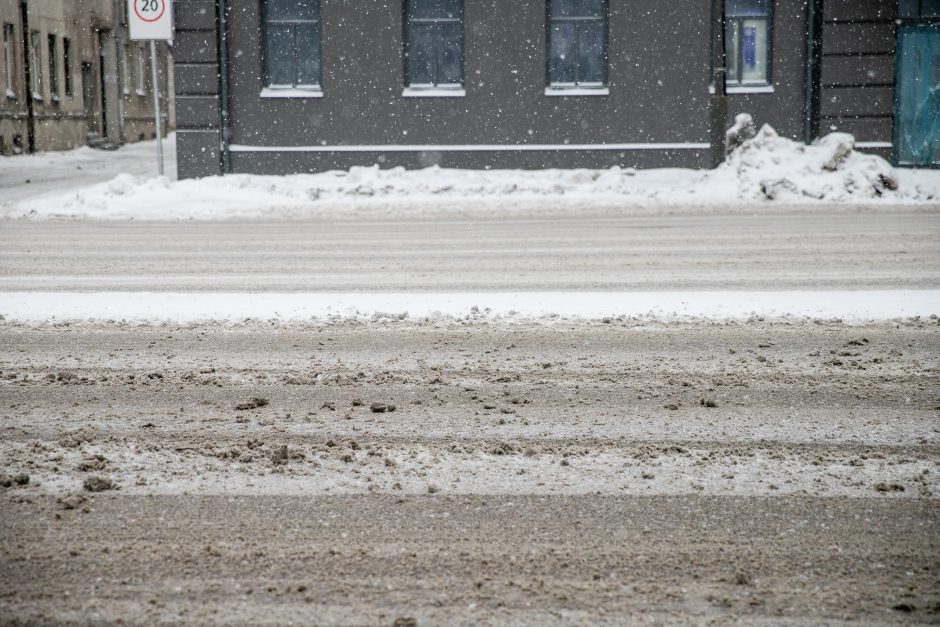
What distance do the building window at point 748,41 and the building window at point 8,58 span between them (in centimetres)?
2167

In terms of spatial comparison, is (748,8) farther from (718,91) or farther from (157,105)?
(157,105)

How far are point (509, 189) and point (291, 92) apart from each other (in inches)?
214

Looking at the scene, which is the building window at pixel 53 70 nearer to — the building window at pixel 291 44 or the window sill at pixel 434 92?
the building window at pixel 291 44

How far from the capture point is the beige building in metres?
31.8

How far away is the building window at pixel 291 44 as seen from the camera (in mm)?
20578

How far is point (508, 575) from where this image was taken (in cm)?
311

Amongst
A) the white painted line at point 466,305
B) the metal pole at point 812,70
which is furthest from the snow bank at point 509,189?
the white painted line at point 466,305

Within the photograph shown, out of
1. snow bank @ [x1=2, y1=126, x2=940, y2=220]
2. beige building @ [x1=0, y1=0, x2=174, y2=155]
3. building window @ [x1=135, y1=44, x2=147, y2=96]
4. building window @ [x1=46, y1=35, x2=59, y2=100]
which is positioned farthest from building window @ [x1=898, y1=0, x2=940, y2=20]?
building window @ [x1=135, y1=44, x2=147, y2=96]

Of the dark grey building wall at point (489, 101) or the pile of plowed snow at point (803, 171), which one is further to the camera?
the dark grey building wall at point (489, 101)

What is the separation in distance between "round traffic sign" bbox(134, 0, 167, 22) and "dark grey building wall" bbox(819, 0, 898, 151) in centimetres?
1236

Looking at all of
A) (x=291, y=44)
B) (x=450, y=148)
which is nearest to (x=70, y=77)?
(x=291, y=44)

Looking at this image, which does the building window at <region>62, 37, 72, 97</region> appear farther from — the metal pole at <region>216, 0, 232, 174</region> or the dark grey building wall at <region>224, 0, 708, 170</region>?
the dark grey building wall at <region>224, 0, 708, 170</region>

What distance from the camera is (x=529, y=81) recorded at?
20750 mm

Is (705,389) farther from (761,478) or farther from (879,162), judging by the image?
(879,162)
